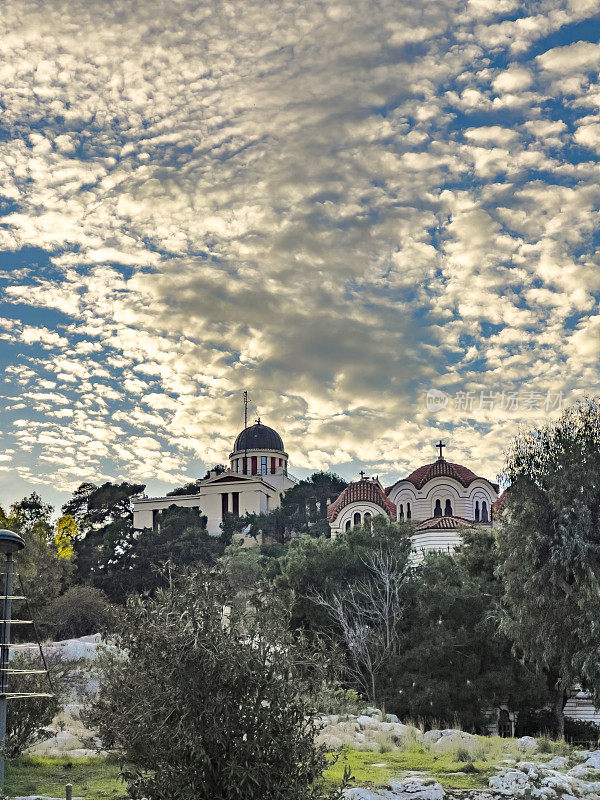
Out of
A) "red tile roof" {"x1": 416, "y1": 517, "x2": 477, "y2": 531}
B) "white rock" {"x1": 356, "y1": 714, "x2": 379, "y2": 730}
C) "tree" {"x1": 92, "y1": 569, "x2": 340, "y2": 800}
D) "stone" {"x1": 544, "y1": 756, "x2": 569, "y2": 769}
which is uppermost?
"red tile roof" {"x1": 416, "y1": 517, "x2": 477, "y2": 531}

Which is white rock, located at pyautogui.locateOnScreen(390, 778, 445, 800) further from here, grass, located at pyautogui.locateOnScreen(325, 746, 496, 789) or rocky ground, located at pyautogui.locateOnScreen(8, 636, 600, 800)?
grass, located at pyautogui.locateOnScreen(325, 746, 496, 789)

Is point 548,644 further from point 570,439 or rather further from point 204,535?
point 204,535

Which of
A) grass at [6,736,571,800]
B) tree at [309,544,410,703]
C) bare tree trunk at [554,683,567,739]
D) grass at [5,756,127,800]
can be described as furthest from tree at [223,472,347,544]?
grass at [5,756,127,800]

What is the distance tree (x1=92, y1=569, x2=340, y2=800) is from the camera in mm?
7785

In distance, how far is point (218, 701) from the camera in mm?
7750

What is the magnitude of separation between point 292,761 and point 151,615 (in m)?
1.99

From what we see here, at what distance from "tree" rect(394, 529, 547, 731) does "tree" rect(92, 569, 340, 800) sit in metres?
15.8

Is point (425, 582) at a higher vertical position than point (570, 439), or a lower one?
lower

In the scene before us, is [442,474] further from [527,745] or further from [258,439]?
[527,745]

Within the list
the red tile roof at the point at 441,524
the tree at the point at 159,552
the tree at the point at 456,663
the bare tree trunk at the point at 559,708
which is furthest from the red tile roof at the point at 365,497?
the bare tree trunk at the point at 559,708

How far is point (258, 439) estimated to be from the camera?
231 feet

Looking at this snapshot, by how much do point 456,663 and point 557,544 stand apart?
6.51 m

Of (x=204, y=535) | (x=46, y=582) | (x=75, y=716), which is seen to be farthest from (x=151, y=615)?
(x=204, y=535)

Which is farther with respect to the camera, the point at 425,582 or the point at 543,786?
the point at 425,582
